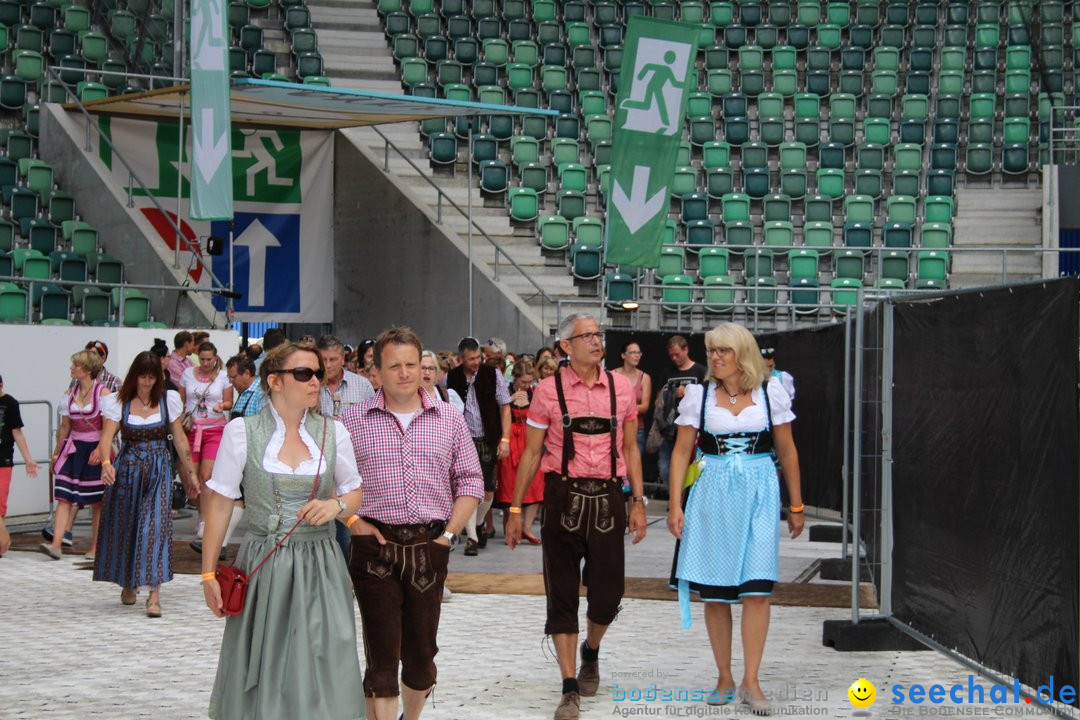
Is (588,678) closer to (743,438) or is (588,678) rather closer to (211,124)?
(743,438)

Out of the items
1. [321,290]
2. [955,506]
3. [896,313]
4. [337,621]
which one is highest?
[321,290]

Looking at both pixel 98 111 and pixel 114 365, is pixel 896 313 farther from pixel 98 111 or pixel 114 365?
pixel 98 111

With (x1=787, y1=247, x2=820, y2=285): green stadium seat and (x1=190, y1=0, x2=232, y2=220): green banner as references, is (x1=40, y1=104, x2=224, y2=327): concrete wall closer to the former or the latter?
(x1=190, y1=0, x2=232, y2=220): green banner

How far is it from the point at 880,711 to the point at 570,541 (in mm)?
1670

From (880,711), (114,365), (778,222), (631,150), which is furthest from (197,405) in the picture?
(778,222)

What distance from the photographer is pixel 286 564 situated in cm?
564

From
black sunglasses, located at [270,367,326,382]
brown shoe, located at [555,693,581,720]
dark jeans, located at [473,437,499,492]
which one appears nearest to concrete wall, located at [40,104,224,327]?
dark jeans, located at [473,437,499,492]

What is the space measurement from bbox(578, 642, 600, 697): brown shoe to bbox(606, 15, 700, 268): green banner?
262 inches

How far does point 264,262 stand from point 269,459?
16875 mm

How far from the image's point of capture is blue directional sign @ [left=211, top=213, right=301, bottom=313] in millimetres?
22016

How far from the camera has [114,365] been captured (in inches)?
634

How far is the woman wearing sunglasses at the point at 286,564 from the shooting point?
5.57 metres

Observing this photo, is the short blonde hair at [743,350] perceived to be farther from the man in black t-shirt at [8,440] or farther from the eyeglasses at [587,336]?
the man in black t-shirt at [8,440]

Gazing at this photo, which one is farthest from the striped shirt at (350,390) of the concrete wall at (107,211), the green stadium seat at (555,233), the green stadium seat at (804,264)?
the green stadium seat at (555,233)
